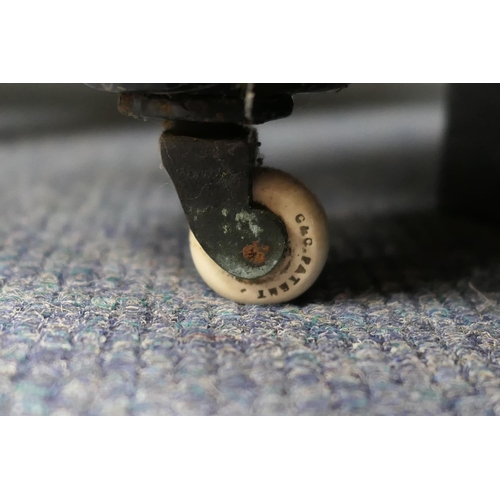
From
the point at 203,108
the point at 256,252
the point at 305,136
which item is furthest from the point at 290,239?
the point at 305,136

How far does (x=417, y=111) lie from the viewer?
1.45 meters

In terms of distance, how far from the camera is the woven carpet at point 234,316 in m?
0.54

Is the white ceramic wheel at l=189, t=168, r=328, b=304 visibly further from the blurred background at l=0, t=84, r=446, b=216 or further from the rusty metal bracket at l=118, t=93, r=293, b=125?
the blurred background at l=0, t=84, r=446, b=216

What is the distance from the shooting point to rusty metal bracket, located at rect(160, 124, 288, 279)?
67 centimetres

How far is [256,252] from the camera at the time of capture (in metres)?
0.69

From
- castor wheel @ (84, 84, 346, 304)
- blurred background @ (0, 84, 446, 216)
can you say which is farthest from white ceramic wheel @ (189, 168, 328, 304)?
A: blurred background @ (0, 84, 446, 216)

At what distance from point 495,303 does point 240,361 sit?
0.31 metres

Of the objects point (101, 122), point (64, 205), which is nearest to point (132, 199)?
point (64, 205)

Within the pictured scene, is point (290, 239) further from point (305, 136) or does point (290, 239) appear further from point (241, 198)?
point (305, 136)

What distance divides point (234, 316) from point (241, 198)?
12 cm

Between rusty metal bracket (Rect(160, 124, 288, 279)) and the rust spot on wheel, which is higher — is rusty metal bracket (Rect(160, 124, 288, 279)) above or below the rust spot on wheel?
above

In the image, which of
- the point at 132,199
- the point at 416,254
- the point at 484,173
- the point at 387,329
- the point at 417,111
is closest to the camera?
the point at 387,329

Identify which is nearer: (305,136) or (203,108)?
(203,108)

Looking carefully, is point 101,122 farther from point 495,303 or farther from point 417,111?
point 495,303
